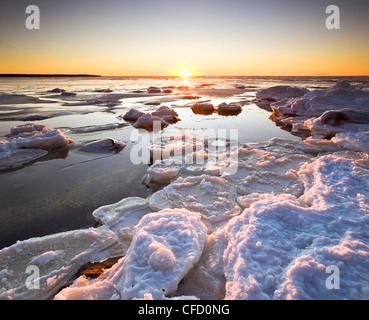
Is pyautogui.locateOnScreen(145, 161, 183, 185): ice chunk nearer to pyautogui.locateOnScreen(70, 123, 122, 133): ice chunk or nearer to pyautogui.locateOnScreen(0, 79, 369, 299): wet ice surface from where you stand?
pyautogui.locateOnScreen(0, 79, 369, 299): wet ice surface

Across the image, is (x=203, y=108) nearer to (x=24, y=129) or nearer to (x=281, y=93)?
(x=24, y=129)

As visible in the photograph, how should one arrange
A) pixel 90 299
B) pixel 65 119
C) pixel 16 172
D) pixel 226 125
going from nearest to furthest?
1. pixel 90 299
2. pixel 16 172
3. pixel 226 125
4. pixel 65 119

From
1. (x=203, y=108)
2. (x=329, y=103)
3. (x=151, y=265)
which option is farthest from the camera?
(x=203, y=108)

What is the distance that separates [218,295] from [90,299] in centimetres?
123

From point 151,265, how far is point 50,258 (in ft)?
4.25

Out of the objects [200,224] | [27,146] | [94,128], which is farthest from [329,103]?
[27,146]

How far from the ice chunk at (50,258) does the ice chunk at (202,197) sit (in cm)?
110

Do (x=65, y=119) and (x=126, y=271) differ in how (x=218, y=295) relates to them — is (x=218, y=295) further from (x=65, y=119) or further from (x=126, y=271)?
(x=65, y=119)

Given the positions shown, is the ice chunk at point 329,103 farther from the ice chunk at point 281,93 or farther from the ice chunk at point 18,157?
the ice chunk at point 18,157

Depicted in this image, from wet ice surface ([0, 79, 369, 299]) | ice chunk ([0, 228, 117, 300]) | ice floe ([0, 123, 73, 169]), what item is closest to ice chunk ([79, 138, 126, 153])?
wet ice surface ([0, 79, 369, 299])

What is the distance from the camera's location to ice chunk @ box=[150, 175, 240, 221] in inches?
140

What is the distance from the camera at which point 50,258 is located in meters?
2.53

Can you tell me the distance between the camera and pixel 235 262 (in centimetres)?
233

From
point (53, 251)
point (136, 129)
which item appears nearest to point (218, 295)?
point (53, 251)
